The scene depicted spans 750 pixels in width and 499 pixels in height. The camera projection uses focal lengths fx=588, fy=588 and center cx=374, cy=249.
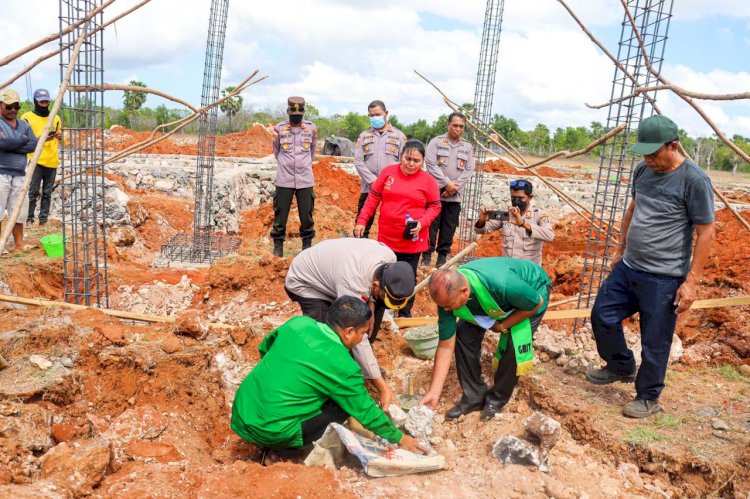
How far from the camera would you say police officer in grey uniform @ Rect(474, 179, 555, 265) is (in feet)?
16.3

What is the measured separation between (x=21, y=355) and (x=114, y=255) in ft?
14.6

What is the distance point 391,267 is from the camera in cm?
335

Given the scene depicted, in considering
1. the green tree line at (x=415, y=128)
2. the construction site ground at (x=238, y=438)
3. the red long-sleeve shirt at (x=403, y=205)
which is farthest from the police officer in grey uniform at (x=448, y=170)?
the green tree line at (x=415, y=128)

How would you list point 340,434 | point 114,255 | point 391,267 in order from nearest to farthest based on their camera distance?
1. point 340,434
2. point 391,267
3. point 114,255

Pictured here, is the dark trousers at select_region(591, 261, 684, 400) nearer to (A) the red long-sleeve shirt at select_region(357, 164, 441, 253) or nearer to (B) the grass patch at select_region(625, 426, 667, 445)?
(B) the grass patch at select_region(625, 426, 667, 445)

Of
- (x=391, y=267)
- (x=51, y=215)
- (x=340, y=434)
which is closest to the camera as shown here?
(x=340, y=434)

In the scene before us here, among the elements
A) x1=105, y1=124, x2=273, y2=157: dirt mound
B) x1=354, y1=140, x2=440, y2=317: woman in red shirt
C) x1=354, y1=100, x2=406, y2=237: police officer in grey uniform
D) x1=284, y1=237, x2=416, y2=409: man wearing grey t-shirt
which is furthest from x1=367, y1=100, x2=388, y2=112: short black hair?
x1=105, y1=124, x2=273, y2=157: dirt mound

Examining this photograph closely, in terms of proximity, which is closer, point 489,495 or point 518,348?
point 489,495

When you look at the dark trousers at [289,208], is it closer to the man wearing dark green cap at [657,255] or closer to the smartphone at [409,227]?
the smartphone at [409,227]

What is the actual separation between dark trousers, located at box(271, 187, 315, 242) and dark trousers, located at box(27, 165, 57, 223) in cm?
342

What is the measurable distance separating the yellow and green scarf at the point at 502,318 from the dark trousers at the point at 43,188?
22.9 feet

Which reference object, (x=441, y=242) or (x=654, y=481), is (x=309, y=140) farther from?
(x=654, y=481)

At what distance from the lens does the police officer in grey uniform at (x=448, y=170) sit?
7.22 meters

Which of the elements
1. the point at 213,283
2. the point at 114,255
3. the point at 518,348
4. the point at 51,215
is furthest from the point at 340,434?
the point at 51,215
